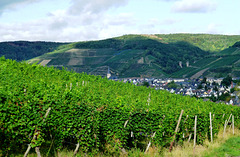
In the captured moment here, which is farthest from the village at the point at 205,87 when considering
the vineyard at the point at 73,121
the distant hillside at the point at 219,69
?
the vineyard at the point at 73,121

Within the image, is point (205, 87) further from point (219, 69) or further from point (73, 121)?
point (73, 121)

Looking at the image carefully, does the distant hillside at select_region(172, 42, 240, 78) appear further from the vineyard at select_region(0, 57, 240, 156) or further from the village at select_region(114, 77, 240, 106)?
the vineyard at select_region(0, 57, 240, 156)

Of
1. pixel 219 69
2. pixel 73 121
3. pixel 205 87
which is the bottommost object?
pixel 205 87

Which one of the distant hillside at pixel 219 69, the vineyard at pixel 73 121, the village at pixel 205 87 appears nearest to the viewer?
the vineyard at pixel 73 121

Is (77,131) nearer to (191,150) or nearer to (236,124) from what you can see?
(191,150)

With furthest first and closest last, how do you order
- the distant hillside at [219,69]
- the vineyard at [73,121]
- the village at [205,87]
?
the distant hillside at [219,69], the village at [205,87], the vineyard at [73,121]

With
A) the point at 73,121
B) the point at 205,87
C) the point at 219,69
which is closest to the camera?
the point at 73,121

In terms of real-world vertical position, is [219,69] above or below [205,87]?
above

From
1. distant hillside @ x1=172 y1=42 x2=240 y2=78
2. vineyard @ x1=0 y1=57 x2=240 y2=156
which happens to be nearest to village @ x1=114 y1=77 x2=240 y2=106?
distant hillside @ x1=172 y1=42 x2=240 y2=78

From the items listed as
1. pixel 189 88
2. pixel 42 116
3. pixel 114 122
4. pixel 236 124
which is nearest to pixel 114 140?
pixel 114 122

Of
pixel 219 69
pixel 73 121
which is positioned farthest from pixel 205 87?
pixel 73 121

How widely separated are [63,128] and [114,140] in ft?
8.93

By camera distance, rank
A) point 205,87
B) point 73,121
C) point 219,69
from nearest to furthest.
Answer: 1. point 73,121
2. point 205,87
3. point 219,69

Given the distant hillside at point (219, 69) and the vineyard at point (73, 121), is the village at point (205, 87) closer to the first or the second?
the distant hillside at point (219, 69)
